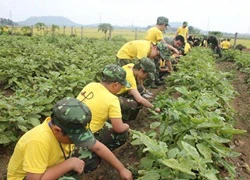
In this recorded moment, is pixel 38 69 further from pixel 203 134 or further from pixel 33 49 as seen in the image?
pixel 203 134

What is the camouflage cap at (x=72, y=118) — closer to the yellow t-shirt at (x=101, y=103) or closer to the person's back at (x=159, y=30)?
the yellow t-shirt at (x=101, y=103)

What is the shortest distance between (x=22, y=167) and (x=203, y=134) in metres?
1.57

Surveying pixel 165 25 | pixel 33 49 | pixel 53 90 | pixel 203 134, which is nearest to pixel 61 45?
pixel 33 49

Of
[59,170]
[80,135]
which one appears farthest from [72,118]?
[59,170]

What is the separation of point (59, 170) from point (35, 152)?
10.7 inches

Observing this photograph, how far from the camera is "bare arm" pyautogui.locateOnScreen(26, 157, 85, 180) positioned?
203cm

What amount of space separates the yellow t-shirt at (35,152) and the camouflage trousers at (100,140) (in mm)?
533

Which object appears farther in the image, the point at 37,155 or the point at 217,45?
the point at 217,45

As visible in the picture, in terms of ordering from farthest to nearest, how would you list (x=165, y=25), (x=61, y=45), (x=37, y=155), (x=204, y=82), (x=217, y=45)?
(x=217, y=45) → (x=61, y=45) → (x=165, y=25) → (x=204, y=82) → (x=37, y=155)

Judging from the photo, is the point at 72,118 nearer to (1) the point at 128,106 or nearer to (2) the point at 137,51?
(1) the point at 128,106

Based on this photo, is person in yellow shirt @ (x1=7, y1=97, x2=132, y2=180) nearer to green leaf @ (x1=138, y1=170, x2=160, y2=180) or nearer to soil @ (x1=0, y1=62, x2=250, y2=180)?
green leaf @ (x1=138, y1=170, x2=160, y2=180)

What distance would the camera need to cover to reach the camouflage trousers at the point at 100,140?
2723 millimetres

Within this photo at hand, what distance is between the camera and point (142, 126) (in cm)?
439

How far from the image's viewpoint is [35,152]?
200 centimetres
